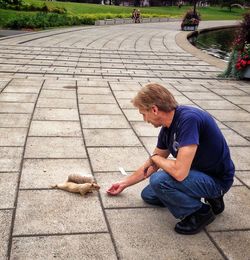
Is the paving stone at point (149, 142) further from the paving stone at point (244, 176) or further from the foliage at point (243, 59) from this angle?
Answer: the foliage at point (243, 59)

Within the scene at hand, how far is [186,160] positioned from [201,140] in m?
0.29

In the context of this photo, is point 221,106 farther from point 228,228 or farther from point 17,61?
point 17,61

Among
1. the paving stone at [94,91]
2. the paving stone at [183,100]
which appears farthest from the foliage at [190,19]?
the paving stone at [183,100]

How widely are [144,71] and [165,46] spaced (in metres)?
7.63

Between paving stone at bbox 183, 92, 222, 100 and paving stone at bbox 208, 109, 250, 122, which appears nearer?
paving stone at bbox 208, 109, 250, 122

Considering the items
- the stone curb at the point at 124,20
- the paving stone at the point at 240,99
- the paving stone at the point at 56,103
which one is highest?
the paving stone at the point at 56,103

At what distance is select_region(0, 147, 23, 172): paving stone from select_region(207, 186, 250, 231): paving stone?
93.4 inches

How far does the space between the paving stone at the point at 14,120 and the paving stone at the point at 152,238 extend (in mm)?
3071

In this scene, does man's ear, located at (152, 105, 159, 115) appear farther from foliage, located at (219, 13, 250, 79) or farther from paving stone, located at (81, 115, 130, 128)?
foliage, located at (219, 13, 250, 79)

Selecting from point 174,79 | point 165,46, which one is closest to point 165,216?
point 174,79

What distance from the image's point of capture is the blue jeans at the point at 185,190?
11.9ft

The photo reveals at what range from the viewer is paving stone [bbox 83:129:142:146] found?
5.99m

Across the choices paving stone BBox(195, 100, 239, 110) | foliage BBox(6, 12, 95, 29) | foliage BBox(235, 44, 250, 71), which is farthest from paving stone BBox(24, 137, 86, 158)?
foliage BBox(6, 12, 95, 29)

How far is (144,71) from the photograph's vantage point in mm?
12383
